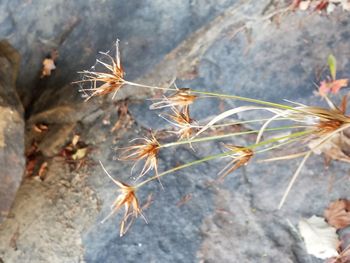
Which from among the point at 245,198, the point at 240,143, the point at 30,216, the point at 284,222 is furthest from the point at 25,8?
the point at 284,222

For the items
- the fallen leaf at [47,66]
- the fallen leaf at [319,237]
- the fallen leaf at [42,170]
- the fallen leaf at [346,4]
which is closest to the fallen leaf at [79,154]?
the fallen leaf at [42,170]

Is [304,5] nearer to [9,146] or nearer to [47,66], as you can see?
[47,66]

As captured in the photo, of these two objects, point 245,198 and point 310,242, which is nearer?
point 310,242

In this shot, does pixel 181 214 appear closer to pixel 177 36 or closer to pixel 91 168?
pixel 91 168

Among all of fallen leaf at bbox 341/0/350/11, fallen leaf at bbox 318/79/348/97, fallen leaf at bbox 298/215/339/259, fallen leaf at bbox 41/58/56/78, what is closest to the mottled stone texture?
fallen leaf at bbox 41/58/56/78

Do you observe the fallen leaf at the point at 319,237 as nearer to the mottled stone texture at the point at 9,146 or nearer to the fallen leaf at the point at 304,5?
the fallen leaf at the point at 304,5

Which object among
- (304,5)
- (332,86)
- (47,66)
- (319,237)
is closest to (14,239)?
(47,66)
